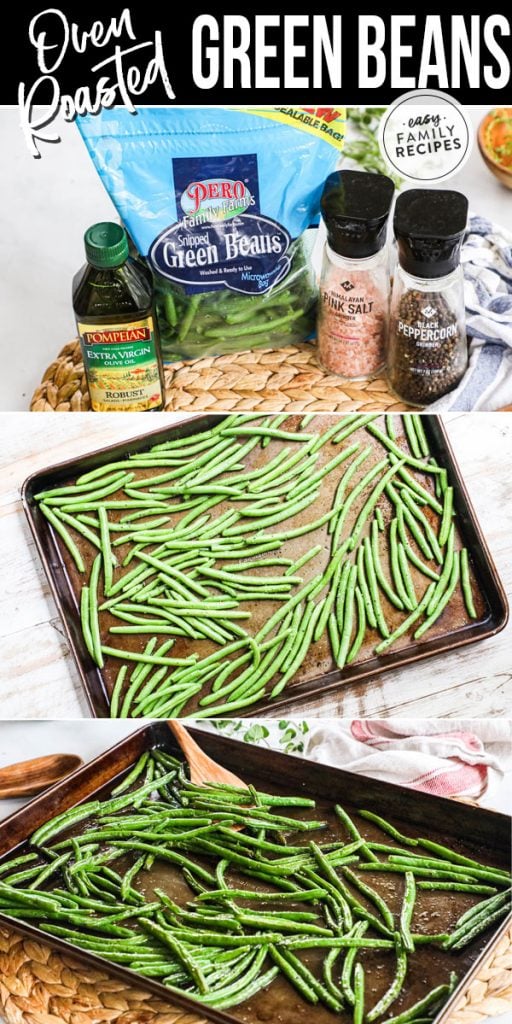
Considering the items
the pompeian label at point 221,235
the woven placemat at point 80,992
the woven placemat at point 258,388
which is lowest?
the woven placemat at point 80,992

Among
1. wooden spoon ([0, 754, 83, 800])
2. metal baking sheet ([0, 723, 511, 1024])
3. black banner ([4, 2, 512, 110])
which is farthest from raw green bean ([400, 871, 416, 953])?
black banner ([4, 2, 512, 110])

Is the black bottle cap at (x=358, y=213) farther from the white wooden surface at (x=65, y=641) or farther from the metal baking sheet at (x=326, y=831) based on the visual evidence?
the metal baking sheet at (x=326, y=831)

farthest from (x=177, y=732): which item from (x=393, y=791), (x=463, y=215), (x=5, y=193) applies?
(x=5, y=193)

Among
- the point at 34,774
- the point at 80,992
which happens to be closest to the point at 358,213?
the point at 34,774

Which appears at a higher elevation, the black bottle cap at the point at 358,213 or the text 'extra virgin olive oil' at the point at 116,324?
the black bottle cap at the point at 358,213

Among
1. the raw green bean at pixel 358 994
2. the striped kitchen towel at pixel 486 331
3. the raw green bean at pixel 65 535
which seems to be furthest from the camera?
the striped kitchen towel at pixel 486 331

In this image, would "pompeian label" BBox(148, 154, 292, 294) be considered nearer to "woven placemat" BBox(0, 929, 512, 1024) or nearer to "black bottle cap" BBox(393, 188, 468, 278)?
"black bottle cap" BBox(393, 188, 468, 278)

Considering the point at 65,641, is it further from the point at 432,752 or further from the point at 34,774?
the point at 432,752

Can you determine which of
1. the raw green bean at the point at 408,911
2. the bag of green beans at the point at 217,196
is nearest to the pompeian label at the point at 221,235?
the bag of green beans at the point at 217,196

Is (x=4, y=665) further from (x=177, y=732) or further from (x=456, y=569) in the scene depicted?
(x=456, y=569)
